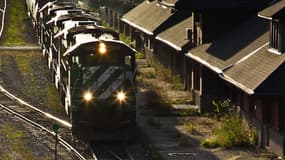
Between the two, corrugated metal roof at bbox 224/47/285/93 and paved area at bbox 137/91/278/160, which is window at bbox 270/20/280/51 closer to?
corrugated metal roof at bbox 224/47/285/93

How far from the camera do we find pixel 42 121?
29094 millimetres

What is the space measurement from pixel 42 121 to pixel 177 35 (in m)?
11.0

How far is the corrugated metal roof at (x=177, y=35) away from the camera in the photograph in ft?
117

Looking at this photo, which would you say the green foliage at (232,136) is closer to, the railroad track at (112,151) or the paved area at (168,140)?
the paved area at (168,140)

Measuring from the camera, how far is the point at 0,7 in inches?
2884

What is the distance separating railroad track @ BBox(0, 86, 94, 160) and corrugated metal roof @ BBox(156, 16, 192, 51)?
25.3 ft

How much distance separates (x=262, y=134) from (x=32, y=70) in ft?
64.4

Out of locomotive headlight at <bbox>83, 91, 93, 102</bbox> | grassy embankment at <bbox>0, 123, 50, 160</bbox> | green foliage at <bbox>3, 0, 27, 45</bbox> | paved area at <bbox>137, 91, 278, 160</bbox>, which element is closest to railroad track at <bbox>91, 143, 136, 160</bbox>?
paved area at <bbox>137, 91, 278, 160</bbox>

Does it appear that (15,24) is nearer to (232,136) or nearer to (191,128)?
(191,128)

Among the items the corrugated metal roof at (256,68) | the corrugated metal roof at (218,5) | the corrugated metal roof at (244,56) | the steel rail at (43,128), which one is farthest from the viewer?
the corrugated metal roof at (218,5)

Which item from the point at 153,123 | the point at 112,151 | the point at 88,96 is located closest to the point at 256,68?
the point at 112,151

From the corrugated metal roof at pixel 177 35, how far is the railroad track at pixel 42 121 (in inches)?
304

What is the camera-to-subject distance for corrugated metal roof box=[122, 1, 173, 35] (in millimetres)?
42438

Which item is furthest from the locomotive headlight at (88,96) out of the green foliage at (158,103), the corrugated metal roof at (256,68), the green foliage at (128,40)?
the green foliage at (128,40)
